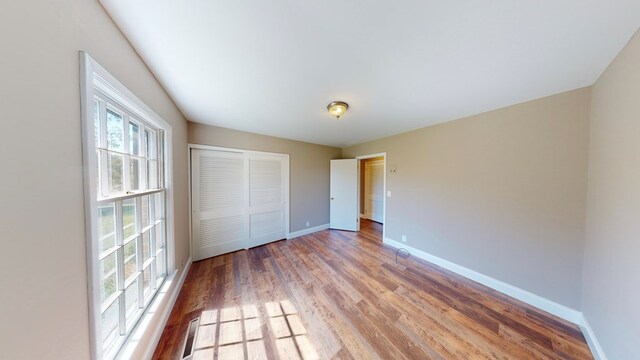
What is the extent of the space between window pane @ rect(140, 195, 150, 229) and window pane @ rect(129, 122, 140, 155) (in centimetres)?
40

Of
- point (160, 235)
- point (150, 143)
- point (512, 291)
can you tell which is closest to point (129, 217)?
point (160, 235)

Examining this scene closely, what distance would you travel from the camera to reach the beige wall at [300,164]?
3.01 meters

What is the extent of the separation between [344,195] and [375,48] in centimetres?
333

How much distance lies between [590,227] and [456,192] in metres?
1.10

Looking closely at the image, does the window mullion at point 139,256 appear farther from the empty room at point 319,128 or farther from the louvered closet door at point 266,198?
the louvered closet door at point 266,198

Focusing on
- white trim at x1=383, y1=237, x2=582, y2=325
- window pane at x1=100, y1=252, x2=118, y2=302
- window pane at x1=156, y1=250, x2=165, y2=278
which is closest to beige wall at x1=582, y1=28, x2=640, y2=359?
white trim at x1=383, y1=237, x2=582, y2=325

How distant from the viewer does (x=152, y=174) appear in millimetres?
1729

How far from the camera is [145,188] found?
158 centimetres

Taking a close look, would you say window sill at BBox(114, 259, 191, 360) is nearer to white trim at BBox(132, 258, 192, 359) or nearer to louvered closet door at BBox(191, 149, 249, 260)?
white trim at BBox(132, 258, 192, 359)

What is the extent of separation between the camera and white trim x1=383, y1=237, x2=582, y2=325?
1.74m

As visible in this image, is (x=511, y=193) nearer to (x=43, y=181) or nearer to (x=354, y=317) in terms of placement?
(x=354, y=317)

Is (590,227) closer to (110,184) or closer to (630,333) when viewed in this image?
(630,333)

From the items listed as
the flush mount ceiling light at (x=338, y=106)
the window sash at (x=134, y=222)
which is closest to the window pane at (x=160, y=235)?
the window sash at (x=134, y=222)

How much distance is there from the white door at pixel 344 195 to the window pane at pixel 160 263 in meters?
3.21
